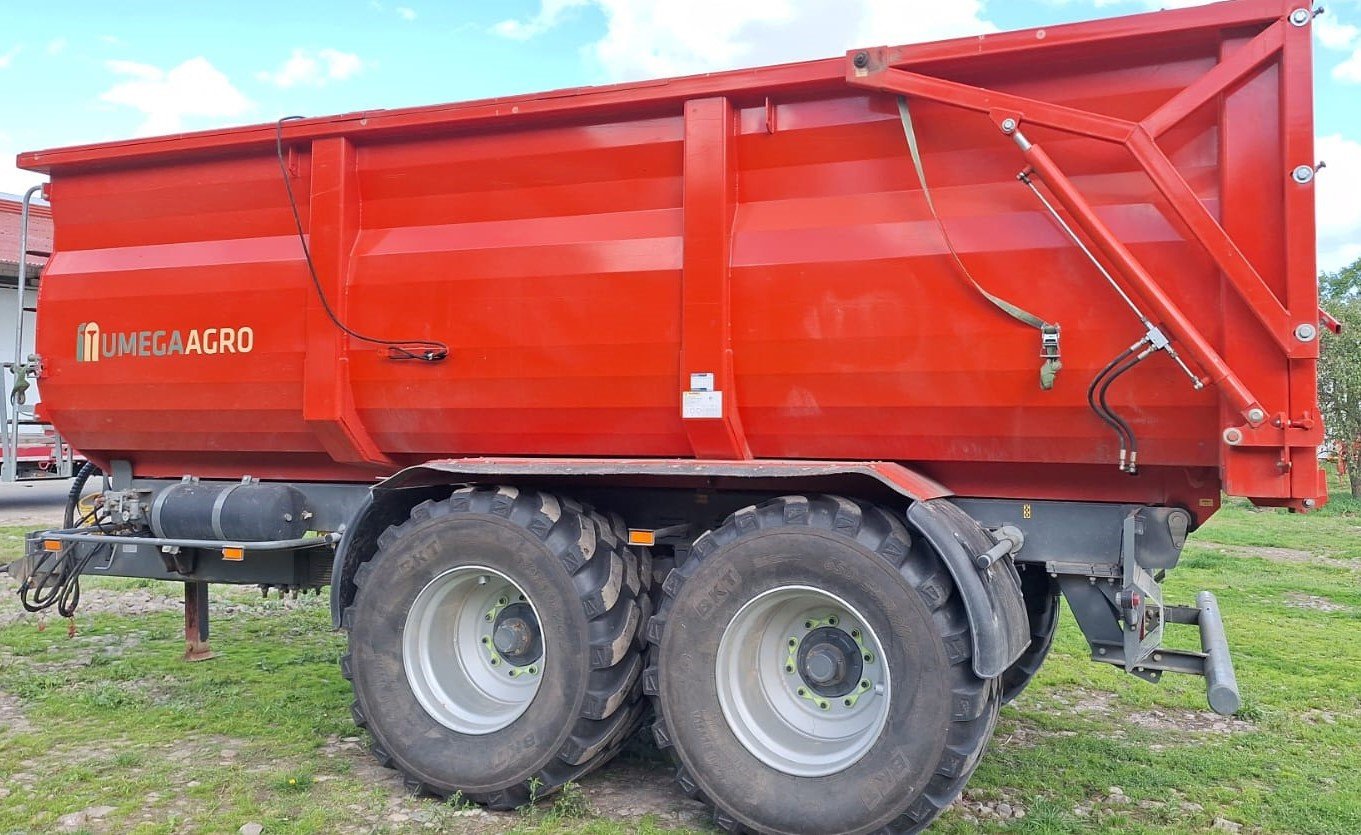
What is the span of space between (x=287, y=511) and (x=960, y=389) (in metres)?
3.39

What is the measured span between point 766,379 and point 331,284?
2.20 m

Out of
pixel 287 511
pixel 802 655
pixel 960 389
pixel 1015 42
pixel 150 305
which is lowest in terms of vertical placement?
pixel 802 655

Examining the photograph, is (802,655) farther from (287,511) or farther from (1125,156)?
(287,511)

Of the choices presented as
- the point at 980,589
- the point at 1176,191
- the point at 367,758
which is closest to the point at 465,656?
the point at 367,758

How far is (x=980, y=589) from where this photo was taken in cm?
353

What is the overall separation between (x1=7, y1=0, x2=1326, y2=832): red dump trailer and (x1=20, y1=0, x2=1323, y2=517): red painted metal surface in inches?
0.6

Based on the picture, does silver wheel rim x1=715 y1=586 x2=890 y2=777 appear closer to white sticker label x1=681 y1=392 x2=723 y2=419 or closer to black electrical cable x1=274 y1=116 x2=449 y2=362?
white sticker label x1=681 y1=392 x2=723 y2=419

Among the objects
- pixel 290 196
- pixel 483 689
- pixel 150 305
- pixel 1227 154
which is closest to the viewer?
pixel 1227 154

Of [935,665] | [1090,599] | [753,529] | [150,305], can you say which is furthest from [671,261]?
[150,305]

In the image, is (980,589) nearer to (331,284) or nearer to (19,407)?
(331,284)

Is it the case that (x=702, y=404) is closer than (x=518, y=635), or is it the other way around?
(x=702, y=404)

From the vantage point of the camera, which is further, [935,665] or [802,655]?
[802,655]

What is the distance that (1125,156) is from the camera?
12.0 ft

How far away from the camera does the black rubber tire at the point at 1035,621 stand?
14.9 feet
